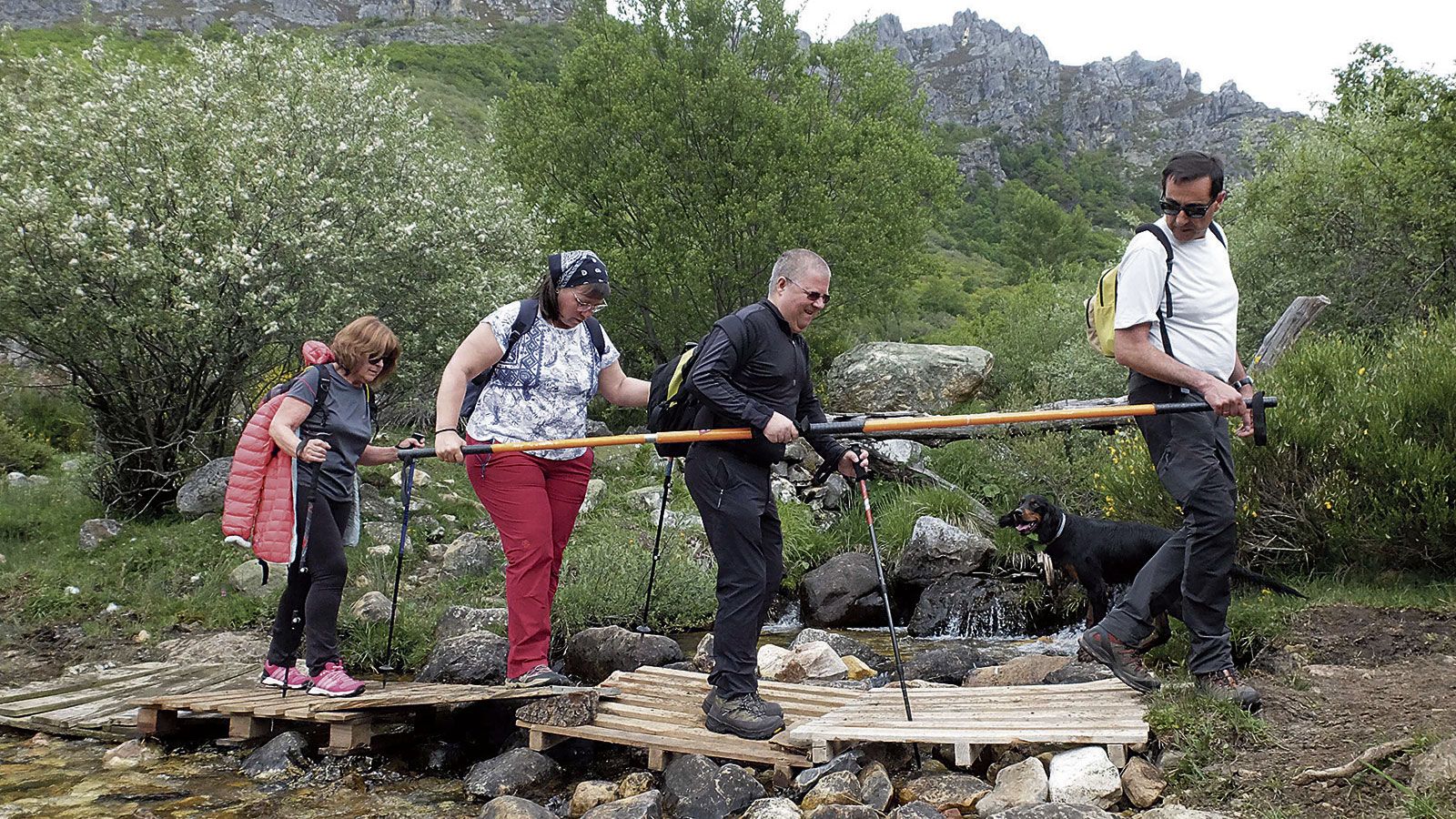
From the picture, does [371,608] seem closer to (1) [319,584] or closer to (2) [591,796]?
(1) [319,584]

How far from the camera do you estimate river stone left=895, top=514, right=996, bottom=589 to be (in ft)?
38.1

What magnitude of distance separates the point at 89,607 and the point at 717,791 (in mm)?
7114

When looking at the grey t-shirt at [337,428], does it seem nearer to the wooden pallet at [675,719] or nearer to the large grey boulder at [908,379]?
the wooden pallet at [675,719]

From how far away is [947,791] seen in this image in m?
4.60

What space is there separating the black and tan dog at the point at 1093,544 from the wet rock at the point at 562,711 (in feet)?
14.0

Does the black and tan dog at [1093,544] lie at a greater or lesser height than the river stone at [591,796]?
greater

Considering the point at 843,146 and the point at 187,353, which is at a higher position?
the point at 843,146

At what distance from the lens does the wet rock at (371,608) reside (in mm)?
8758

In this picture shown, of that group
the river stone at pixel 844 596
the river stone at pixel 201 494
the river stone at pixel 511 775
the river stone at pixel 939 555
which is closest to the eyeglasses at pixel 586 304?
the river stone at pixel 511 775

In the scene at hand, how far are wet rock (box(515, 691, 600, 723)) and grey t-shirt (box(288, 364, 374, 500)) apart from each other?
1652mm

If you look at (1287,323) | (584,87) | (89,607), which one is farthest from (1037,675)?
(584,87)

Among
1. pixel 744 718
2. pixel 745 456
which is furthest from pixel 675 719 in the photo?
pixel 745 456

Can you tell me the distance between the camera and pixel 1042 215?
175 ft

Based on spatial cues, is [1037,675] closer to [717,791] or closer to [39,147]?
[717,791]
